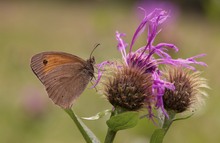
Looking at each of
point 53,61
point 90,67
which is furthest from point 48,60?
point 90,67

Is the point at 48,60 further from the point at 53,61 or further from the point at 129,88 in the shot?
the point at 129,88

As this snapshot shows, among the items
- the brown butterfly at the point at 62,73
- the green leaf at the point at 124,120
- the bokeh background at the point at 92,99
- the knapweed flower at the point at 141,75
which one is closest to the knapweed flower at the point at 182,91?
the knapweed flower at the point at 141,75

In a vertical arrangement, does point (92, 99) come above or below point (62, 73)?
below

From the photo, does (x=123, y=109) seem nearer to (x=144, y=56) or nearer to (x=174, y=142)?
(x=144, y=56)

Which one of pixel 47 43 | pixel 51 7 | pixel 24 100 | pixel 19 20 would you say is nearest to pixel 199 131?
pixel 24 100

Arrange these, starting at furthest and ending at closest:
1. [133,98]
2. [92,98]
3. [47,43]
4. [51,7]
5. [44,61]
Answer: [51,7] → [47,43] → [92,98] → [44,61] → [133,98]

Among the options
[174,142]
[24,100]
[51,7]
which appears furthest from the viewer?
[51,7]

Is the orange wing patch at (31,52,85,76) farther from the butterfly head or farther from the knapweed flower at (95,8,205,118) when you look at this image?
the knapweed flower at (95,8,205,118)
